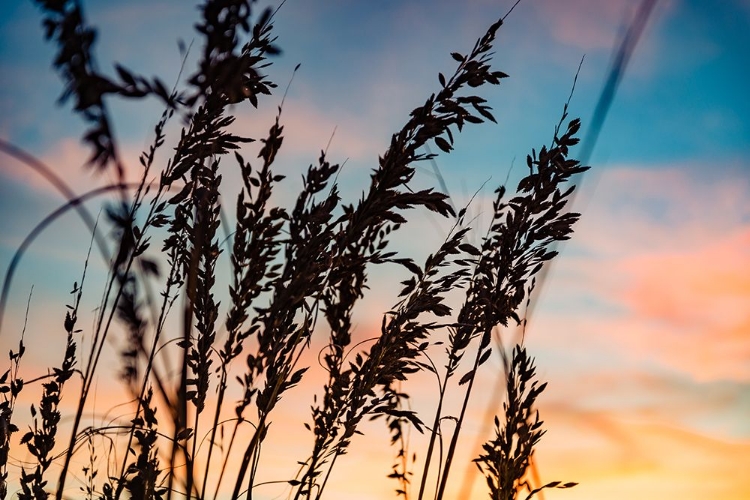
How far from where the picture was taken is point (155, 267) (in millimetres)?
1785

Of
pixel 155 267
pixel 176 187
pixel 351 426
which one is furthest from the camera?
pixel 351 426

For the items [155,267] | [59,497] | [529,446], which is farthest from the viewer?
[529,446]

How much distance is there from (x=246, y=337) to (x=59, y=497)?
72 centimetres

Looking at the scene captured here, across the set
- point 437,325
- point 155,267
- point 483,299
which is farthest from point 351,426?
point 155,267

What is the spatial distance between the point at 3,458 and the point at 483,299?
211 cm

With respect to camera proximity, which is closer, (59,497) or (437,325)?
(59,497)

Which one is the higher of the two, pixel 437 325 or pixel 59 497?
pixel 437 325

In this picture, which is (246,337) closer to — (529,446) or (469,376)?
(469,376)

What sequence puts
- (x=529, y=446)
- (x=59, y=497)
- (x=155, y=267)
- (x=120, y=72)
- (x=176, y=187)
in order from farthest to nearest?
(x=529, y=446) < (x=176, y=187) < (x=59, y=497) < (x=155, y=267) < (x=120, y=72)

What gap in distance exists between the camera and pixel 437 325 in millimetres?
2971

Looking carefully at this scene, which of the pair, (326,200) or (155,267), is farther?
(326,200)

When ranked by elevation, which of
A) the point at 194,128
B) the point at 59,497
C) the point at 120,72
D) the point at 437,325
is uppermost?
the point at 194,128

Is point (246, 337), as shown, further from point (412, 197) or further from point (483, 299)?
point (483, 299)

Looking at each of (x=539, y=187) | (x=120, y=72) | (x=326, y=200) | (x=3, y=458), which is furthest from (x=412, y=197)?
(x=3, y=458)
